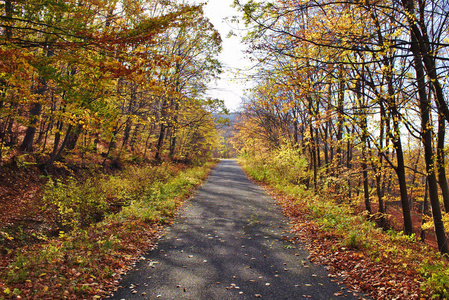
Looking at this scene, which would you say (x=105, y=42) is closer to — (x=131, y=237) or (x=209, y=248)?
(x=131, y=237)

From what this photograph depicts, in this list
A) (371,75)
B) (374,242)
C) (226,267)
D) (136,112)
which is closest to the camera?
(226,267)

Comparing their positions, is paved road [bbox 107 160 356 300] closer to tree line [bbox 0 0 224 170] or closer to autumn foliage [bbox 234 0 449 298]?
autumn foliage [bbox 234 0 449 298]

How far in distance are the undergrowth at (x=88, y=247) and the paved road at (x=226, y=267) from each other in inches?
17.0

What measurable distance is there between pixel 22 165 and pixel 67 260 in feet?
22.4

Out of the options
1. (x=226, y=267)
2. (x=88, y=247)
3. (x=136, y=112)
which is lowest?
(x=226, y=267)

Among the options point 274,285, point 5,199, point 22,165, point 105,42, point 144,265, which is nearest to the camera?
point 274,285

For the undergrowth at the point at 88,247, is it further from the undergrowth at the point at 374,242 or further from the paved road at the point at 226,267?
the undergrowth at the point at 374,242

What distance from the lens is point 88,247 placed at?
495 centimetres

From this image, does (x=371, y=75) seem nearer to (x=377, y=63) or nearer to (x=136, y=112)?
(x=377, y=63)

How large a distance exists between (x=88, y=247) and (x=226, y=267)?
8.63 ft

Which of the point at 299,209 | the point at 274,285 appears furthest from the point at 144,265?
the point at 299,209

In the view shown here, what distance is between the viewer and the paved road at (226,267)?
4020mm

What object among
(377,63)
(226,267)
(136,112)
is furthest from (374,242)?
(136,112)

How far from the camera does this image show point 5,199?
747 cm
